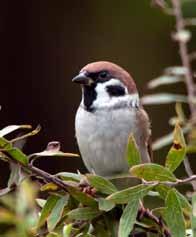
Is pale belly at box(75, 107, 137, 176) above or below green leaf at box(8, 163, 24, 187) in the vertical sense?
below

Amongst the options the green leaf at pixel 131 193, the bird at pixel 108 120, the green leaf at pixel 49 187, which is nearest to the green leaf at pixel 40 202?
the green leaf at pixel 49 187

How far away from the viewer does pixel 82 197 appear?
137 cm

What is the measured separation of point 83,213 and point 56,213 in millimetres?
48

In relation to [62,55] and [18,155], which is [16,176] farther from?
[62,55]

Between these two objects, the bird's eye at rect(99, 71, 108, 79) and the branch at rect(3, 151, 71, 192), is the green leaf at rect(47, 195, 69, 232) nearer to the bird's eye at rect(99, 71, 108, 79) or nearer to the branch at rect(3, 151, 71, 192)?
the branch at rect(3, 151, 71, 192)

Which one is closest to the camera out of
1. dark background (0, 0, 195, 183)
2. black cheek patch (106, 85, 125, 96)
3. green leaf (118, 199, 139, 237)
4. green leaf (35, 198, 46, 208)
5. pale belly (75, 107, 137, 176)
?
green leaf (118, 199, 139, 237)

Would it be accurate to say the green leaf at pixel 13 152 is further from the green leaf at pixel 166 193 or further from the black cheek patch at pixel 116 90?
the black cheek patch at pixel 116 90

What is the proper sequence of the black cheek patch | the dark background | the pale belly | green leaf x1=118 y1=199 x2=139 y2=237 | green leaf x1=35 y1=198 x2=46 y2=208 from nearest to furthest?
1. green leaf x1=118 y1=199 x2=139 y2=237
2. green leaf x1=35 y1=198 x2=46 y2=208
3. the pale belly
4. the black cheek patch
5. the dark background

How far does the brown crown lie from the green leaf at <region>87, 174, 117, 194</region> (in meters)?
0.80

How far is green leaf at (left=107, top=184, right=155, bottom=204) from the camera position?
128 centimetres

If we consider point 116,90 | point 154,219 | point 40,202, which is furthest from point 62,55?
point 154,219

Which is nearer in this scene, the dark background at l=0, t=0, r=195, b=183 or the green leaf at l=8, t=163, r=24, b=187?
the green leaf at l=8, t=163, r=24, b=187

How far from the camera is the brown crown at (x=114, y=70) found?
2.15 meters

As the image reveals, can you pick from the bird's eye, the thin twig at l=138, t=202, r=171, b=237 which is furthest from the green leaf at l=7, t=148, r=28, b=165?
the bird's eye
